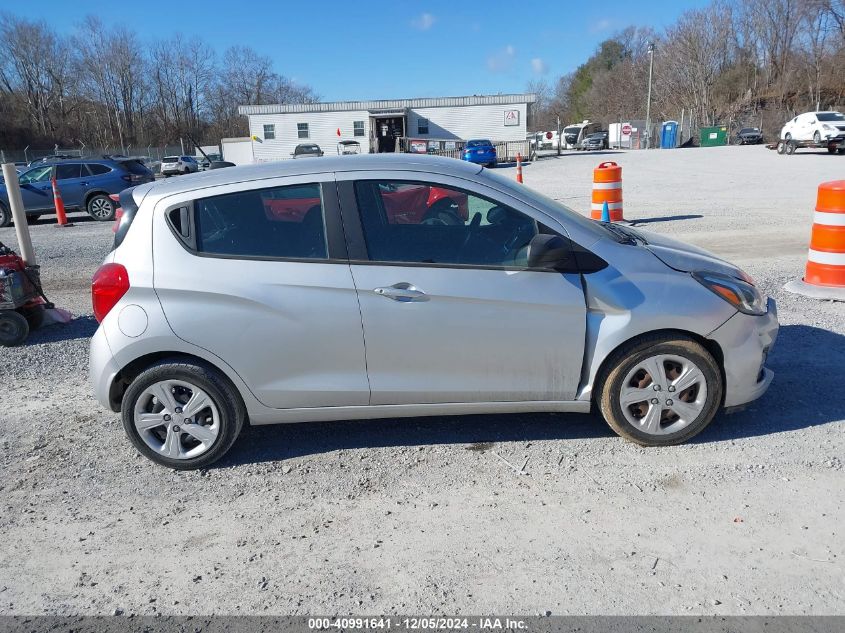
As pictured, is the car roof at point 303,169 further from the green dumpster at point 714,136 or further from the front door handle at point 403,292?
the green dumpster at point 714,136

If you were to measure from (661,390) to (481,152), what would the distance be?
34.7 meters

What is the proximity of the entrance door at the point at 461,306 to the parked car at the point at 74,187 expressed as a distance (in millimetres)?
15946

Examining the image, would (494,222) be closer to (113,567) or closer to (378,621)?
(378,621)

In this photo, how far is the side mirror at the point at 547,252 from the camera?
355 centimetres

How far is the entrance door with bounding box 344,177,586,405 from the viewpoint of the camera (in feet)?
11.8

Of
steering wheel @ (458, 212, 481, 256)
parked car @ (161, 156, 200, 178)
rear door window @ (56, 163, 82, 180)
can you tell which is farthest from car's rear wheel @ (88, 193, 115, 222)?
parked car @ (161, 156, 200, 178)

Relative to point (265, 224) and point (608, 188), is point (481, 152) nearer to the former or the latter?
point (608, 188)

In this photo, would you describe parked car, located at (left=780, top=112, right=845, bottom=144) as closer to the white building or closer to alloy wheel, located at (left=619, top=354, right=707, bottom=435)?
the white building

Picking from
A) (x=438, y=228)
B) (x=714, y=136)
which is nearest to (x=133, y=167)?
(x=438, y=228)

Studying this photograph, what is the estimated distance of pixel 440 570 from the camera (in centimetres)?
288

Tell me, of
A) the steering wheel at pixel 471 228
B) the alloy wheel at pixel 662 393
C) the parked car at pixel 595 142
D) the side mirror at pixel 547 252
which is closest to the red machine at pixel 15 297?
the steering wheel at pixel 471 228

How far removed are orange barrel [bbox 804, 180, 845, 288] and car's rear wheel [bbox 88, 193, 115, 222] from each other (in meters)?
16.6

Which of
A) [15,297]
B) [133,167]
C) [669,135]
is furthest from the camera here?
[669,135]

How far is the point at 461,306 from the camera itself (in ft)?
11.8
